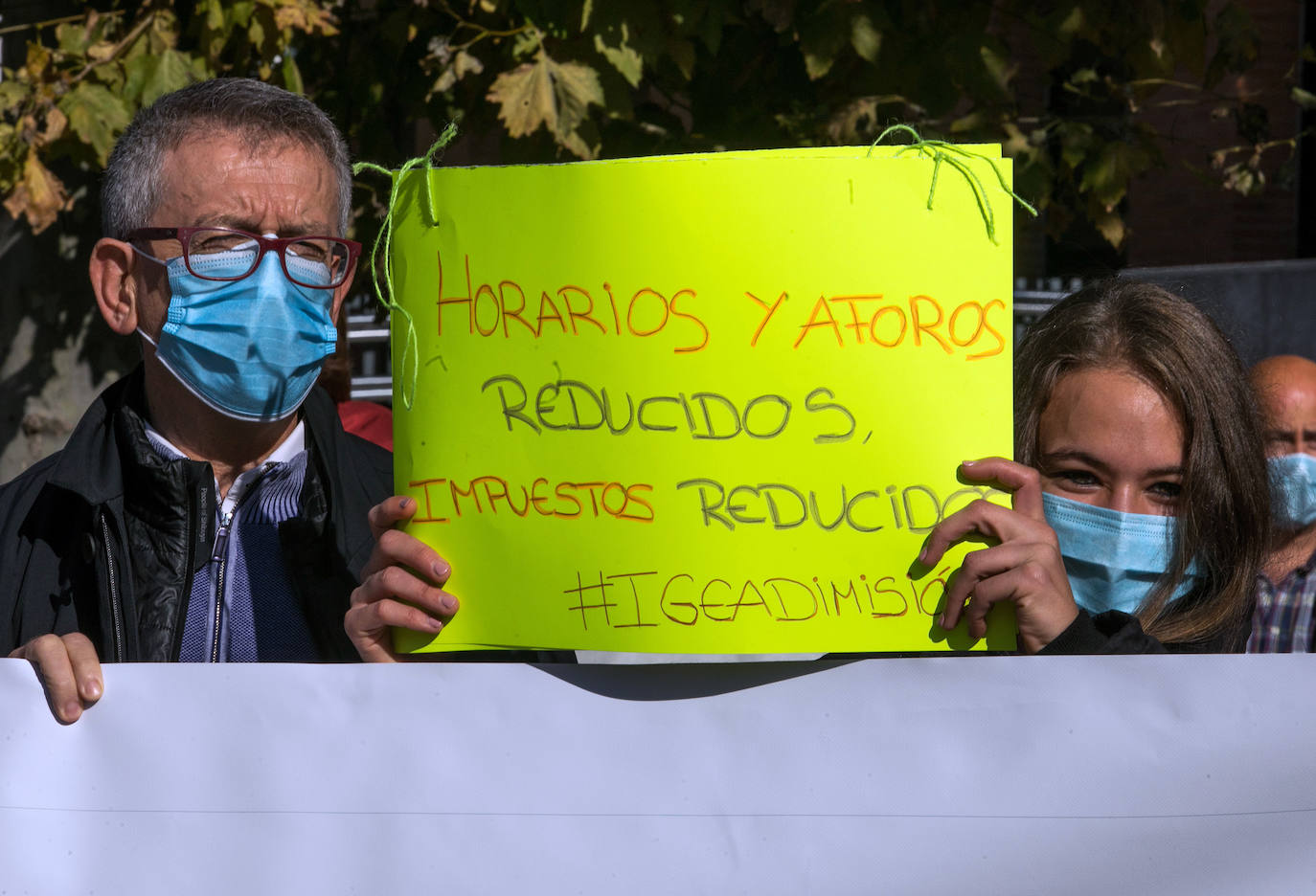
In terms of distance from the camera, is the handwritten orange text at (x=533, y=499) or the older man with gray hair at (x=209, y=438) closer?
the handwritten orange text at (x=533, y=499)

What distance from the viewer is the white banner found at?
145cm

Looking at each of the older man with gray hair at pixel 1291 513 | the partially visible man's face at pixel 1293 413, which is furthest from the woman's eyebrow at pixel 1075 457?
the partially visible man's face at pixel 1293 413

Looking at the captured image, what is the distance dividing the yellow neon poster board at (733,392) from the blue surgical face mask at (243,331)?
570 millimetres

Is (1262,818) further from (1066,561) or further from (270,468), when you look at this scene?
(270,468)

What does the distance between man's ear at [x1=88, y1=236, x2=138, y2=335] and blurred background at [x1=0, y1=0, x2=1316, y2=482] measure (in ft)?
5.20

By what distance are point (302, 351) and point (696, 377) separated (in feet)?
2.53

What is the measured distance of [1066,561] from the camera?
78.4 inches

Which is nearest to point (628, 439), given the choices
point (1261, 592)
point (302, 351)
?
point (302, 351)

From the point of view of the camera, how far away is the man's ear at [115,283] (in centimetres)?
199

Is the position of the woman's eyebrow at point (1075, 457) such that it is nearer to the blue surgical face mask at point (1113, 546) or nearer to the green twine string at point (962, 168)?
the blue surgical face mask at point (1113, 546)

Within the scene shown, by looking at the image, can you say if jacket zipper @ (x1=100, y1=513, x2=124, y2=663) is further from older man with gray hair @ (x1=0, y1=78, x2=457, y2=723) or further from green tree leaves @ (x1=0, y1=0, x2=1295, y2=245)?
green tree leaves @ (x1=0, y1=0, x2=1295, y2=245)

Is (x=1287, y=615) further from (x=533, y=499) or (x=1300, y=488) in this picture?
(x=533, y=499)

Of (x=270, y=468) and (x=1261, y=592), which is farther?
(x=1261, y=592)

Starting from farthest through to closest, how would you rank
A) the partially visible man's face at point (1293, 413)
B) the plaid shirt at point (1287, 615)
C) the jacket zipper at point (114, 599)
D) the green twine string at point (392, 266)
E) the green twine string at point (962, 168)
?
the partially visible man's face at point (1293, 413), the plaid shirt at point (1287, 615), the jacket zipper at point (114, 599), the green twine string at point (392, 266), the green twine string at point (962, 168)
